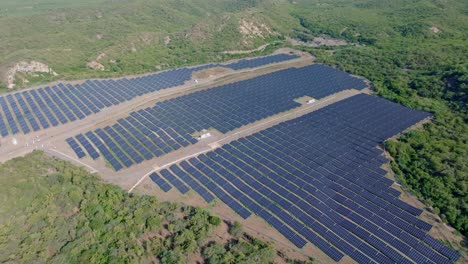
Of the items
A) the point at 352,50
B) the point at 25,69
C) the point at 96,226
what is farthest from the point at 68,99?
the point at 352,50

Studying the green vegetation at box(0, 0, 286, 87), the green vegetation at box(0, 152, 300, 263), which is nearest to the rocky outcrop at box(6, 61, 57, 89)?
the green vegetation at box(0, 0, 286, 87)

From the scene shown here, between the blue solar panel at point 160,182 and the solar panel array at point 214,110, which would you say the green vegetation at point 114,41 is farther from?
the blue solar panel at point 160,182

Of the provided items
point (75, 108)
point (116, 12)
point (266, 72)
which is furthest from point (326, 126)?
point (116, 12)

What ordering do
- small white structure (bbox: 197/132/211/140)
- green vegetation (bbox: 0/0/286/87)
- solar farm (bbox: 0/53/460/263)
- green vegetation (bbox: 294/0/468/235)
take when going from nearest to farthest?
solar farm (bbox: 0/53/460/263)
green vegetation (bbox: 294/0/468/235)
small white structure (bbox: 197/132/211/140)
green vegetation (bbox: 0/0/286/87)

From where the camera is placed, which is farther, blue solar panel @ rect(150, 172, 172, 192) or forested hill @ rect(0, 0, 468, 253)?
forested hill @ rect(0, 0, 468, 253)

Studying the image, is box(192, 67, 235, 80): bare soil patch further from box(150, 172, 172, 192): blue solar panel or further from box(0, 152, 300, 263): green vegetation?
box(0, 152, 300, 263): green vegetation

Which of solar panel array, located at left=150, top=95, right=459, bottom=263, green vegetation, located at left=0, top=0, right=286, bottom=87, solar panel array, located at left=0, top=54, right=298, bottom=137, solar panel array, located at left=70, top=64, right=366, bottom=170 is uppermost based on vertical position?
solar panel array, located at left=150, top=95, right=459, bottom=263

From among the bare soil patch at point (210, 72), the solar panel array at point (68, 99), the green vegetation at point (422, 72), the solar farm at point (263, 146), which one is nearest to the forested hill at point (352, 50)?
the green vegetation at point (422, 72)
